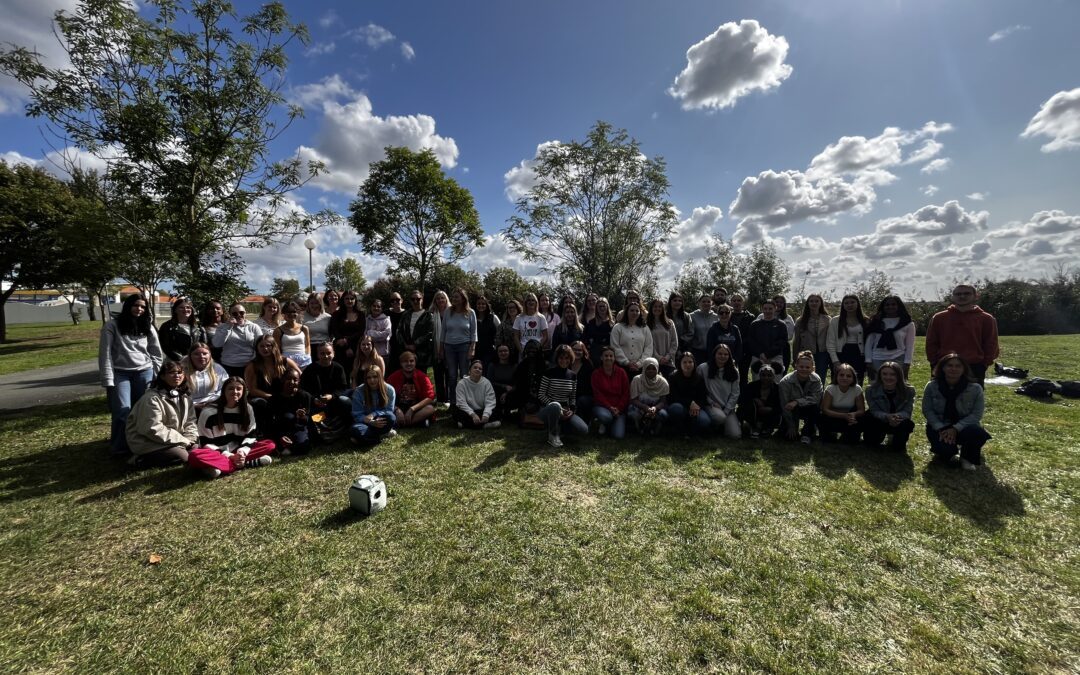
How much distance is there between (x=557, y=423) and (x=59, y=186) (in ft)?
95.9

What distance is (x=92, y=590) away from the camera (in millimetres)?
2834

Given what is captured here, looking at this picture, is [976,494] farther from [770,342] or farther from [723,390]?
[770,342]

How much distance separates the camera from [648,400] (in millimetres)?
6227

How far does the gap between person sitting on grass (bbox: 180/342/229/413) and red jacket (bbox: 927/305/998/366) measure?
380 inches

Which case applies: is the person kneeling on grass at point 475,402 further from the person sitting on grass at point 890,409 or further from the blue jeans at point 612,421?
the person sitting on grass at point 890,409

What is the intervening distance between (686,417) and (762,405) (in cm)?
118

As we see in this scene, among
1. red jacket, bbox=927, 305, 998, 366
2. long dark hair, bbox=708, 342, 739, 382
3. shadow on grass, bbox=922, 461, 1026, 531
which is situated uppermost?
red jacket, bbox=927, 305, 998, 366

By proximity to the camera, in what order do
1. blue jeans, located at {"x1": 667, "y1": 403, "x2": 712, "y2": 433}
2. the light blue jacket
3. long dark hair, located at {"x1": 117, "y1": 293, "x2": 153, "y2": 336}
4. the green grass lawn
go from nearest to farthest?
the light blue jacket → long dark hair, located at {"x1": 117, "y1": 293, "x2": 153, "y2": 336} → blue jeans, located at {"x1": 667, "y1": 403, "x2": 712, "y2": 433} → the green grass lawn

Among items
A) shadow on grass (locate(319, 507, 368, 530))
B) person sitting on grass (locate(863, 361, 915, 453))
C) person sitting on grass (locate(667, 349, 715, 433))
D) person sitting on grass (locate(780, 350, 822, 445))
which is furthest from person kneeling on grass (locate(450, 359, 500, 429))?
person sitting on grass (locate(863, 361, 915, 453))

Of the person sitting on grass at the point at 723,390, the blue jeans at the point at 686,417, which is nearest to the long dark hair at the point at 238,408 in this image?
the blue jeans at the point at 686,417

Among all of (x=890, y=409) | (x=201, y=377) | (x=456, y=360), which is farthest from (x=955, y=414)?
(x=201, y=377)

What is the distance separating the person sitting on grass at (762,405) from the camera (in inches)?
241

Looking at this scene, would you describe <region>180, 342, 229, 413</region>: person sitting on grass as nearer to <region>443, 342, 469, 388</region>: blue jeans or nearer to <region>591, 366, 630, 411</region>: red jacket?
<region>443, 342, 469, 388</region>: blue jeans

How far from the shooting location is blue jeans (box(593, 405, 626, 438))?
6117 mm
